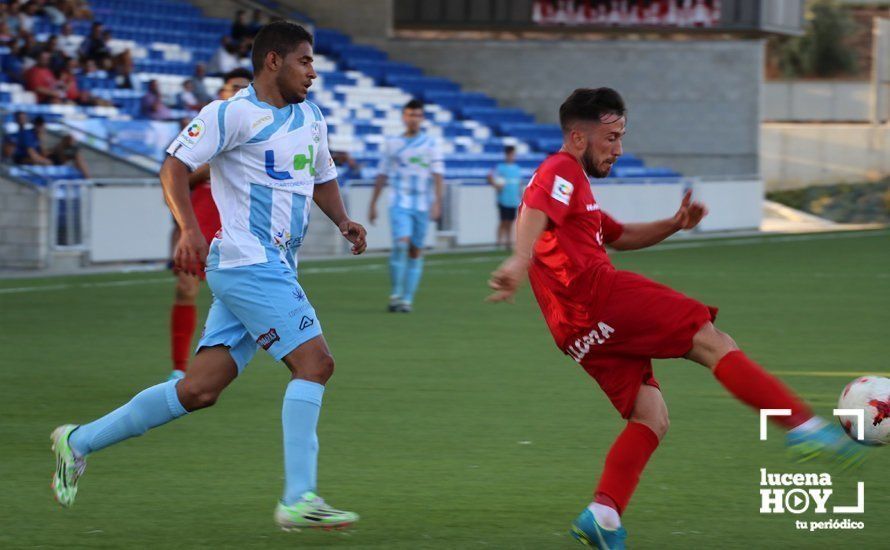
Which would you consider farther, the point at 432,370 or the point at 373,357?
the point at 373,357

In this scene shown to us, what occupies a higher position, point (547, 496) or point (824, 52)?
point (824, 52)

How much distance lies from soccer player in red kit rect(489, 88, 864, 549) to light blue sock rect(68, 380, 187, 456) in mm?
1475

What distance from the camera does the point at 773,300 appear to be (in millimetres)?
16469

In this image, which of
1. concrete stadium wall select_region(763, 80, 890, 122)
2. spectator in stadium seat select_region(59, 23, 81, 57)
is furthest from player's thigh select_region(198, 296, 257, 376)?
concrete stadium wall select_region(763, 80, 890, 122)

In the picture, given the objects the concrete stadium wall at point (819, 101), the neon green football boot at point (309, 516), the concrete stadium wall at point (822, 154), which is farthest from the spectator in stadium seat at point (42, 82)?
the concrete stadium wall at point (819, 101)

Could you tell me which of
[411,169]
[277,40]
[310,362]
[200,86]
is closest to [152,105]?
[200,86]

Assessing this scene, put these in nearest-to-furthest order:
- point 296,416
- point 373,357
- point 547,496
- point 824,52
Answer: point 296,416 → point 547,496 → point 373,357 → point 824,52

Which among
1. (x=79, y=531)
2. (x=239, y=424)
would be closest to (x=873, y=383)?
(x=79, y=531)

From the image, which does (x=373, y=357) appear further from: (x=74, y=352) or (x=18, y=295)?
(x=18, y=295)

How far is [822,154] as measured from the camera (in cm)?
4422

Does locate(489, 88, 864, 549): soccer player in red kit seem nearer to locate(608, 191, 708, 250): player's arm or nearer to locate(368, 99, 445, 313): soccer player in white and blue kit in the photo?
locate(608, 191, 708, 250): player's arm

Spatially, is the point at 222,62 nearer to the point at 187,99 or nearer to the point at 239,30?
the point at 239,30

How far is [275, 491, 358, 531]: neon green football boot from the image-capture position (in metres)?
5.65

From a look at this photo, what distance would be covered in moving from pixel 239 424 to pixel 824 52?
6472 centimetres
